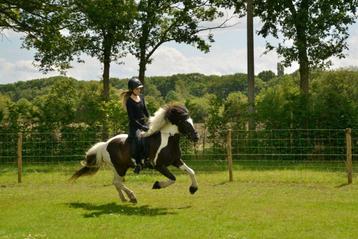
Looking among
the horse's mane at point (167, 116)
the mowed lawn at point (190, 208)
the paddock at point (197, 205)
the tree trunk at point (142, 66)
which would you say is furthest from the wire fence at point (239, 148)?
the horse's mane at point (167, 116)

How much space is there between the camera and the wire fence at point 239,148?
18.3m

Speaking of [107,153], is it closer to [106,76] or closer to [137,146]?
[137,146]

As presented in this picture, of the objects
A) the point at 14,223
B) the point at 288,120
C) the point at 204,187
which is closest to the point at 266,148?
the point at 288,120

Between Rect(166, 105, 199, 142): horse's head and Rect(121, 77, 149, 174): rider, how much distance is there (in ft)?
1.93

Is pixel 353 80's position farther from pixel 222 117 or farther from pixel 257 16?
pixel 222 117

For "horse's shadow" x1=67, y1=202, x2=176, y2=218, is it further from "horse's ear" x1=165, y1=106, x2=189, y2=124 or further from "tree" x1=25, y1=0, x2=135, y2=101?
"tree" x1=25, y1=0, x2=135, y2=101

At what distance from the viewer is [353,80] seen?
58.9 meters

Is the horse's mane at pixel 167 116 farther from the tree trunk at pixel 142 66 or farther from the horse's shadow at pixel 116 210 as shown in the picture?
the tree trunk at pixel 142 66

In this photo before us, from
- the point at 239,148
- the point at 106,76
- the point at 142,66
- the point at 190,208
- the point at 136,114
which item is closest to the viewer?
the point at 190,208

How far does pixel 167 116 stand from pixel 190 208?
181 cm

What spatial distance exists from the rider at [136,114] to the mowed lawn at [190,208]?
1.05 meters

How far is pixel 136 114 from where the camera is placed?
10.6 m

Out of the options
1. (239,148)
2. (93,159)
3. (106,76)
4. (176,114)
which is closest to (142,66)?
(106,76)

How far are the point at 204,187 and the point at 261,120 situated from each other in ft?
27.9
